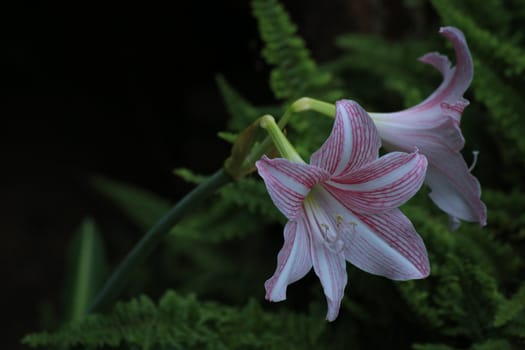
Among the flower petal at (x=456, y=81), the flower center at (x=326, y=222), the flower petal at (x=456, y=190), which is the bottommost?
the flower petal at (x=456, y=190)

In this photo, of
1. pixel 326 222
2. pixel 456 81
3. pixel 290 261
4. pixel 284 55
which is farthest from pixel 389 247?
pixel 284 55

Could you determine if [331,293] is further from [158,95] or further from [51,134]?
[51,134]

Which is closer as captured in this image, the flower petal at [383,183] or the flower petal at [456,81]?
the flower petal at [383,183]

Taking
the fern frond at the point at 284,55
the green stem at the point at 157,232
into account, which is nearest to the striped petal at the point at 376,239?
the green stem at the point at 157,232

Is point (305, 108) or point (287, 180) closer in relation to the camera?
point (287, 180)

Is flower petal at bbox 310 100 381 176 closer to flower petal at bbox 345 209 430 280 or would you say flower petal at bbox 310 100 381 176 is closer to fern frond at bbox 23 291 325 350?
flower petal at bbox 345 209 430 280

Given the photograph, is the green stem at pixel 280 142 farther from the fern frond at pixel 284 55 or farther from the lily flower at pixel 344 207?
the fern frond at pixel 284 55

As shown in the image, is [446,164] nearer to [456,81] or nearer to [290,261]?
[456,81]
